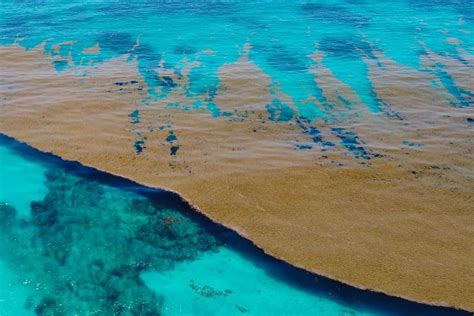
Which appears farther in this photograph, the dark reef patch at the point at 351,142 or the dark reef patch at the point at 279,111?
the dark reef patch at the point at 279,111

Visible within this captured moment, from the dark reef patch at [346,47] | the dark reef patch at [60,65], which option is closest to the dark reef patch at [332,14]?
the dark reef patch at [346,47]

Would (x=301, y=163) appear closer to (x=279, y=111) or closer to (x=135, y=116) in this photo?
(x=279, y=111)

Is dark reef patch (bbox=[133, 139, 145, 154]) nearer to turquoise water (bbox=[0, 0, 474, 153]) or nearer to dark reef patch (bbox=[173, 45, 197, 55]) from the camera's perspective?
turquoise water (bbox=[0, 0, 474, 153])

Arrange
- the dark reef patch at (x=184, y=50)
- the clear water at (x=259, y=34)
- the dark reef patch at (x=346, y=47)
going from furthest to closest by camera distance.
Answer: the dark reef patch at (x=346, y=47), the dark reef patch at (x=184, y=50), the clear water at (x=259, y=34)

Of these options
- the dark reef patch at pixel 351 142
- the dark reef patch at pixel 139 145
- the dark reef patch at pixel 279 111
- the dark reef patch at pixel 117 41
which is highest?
the dark reef patch at pixel 117 41

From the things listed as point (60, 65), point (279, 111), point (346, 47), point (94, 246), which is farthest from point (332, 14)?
point (94, 246)

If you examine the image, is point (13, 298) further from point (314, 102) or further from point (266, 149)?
point (314, 102)

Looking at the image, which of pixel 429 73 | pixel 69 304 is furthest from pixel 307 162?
pixel 429 73

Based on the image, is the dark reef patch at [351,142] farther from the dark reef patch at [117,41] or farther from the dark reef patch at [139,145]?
the dark reef patch at [117,41]
